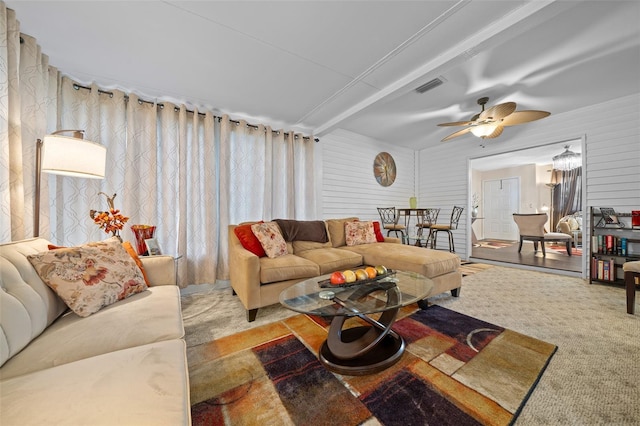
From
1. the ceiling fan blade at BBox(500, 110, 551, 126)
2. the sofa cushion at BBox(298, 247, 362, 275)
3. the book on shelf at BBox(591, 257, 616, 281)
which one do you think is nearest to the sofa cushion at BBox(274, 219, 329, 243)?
the sofa cushion at BBox(298, 247, 362, 275)

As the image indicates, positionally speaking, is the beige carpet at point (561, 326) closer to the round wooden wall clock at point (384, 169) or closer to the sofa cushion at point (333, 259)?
the sofa cushion at point (333, 259)

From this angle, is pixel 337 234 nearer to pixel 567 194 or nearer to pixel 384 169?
pixel 384 169

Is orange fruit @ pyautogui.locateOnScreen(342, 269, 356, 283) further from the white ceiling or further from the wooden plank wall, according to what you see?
the wooden plank wall

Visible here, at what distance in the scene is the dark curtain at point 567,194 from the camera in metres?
6.46

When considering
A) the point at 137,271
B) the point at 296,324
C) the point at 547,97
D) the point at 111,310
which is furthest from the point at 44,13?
the point at 547,97

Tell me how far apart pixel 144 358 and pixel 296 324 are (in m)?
1.31

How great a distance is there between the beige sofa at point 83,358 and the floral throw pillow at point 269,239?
123 centimetres

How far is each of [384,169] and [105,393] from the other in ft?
16.6

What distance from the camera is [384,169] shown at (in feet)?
16.6

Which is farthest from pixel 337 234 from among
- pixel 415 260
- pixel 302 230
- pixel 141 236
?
pixel 141 236

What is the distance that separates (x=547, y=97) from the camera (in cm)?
310

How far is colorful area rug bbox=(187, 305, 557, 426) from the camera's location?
1.11 meters

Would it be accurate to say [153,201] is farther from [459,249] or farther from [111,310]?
[459,249]

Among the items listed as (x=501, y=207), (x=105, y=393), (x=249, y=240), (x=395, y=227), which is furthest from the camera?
(x=501, y=207)
